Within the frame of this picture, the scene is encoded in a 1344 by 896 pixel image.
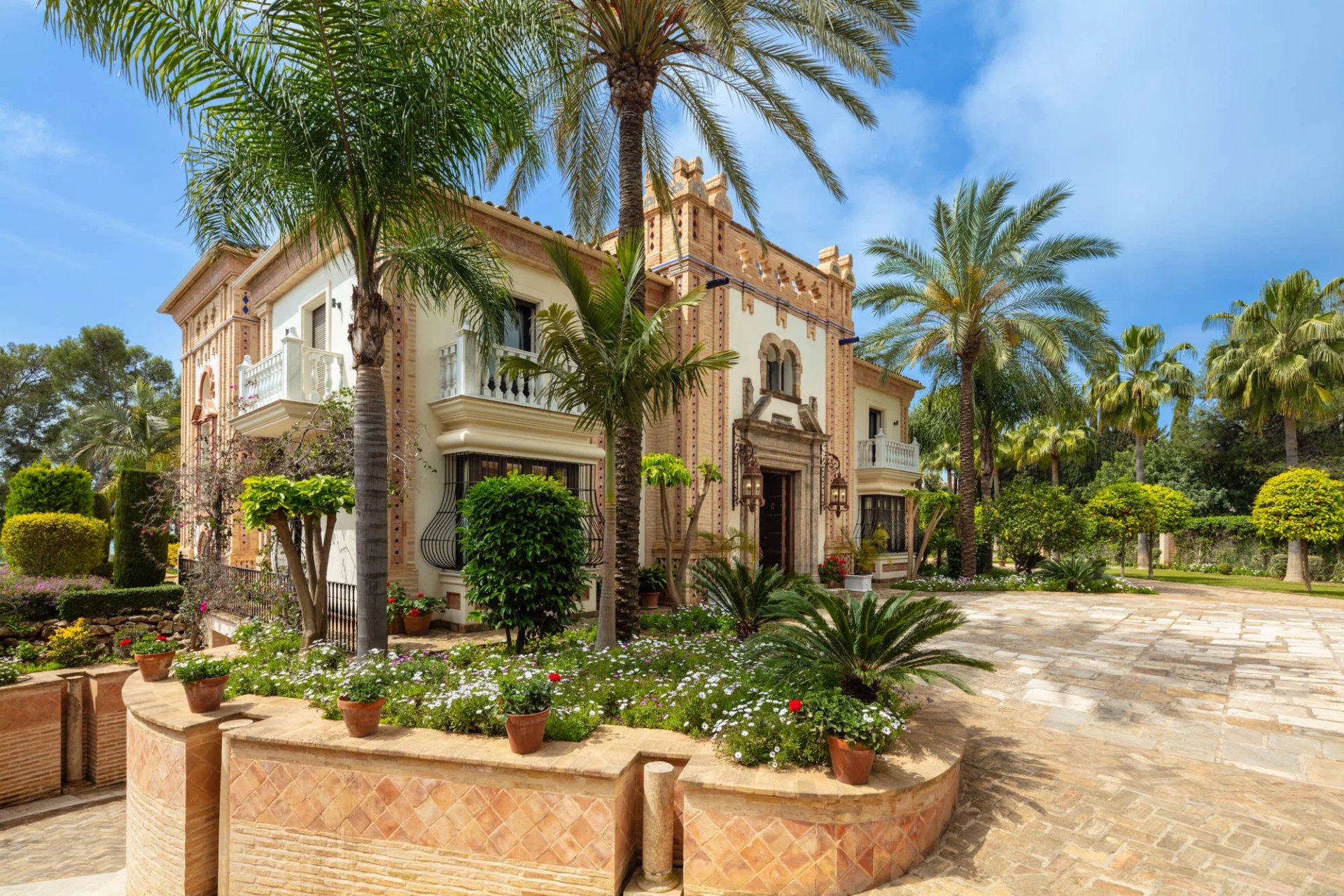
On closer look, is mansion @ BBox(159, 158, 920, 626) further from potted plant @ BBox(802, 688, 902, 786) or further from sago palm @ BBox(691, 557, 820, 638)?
potted plant @ BBox(802, 688, 902, 786)

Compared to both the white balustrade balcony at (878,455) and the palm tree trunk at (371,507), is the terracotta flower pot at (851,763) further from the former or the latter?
the white balustrade balcony at (878,455)

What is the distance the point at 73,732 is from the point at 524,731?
8.98 meters

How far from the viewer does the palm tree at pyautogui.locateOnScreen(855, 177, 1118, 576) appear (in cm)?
1673

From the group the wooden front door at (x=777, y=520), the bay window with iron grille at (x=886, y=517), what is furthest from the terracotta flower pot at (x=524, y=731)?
the bay window with iron grille at (x=886, y=517)

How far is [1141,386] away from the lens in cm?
2547

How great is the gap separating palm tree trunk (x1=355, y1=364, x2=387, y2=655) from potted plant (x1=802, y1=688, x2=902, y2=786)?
4.71m

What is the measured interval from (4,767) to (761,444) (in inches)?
520

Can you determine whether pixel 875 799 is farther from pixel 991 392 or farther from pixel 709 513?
pixel 991 392

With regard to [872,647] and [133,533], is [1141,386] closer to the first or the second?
[872,647]

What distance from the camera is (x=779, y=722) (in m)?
4.64

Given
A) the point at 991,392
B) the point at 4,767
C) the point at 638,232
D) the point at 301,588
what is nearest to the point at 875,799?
the point at 638,232

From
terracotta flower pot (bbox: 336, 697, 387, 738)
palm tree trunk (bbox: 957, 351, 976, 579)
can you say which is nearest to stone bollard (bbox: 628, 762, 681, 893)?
terracotta flower pot (bbox: 336, 697, 387, 738)

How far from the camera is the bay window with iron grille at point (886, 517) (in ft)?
64.3

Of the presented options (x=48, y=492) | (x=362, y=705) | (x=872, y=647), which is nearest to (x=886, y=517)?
(x=872, y=647)
